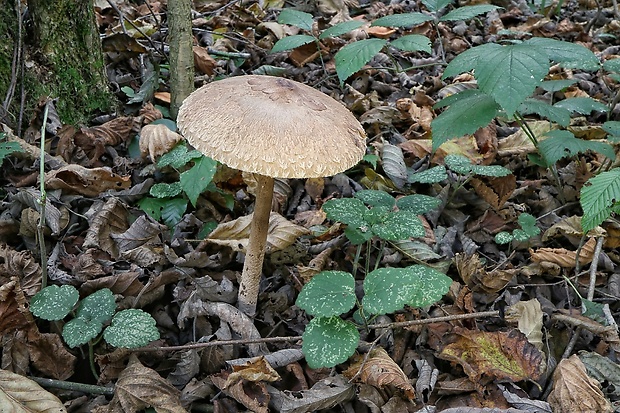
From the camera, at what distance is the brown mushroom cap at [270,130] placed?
5.82 ft

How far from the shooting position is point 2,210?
2.64 metres

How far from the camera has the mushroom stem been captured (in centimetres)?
217

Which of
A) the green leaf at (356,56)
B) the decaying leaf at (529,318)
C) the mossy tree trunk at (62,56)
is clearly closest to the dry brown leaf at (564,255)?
the decaying leaf at (529,318)

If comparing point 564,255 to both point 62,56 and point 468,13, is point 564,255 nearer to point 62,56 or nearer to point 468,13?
point 468,13

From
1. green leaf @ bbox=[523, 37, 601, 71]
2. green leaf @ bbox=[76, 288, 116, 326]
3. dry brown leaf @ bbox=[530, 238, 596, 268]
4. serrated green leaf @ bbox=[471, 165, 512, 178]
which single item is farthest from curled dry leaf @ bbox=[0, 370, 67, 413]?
green leaf @ bbox=[523, 37, 601, 71]

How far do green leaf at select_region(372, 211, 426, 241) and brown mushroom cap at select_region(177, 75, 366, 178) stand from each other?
427 millimetres

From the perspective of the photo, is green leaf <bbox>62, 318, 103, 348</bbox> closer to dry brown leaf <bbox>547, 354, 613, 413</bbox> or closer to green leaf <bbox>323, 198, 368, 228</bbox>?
green leaf <bbox>323, 198, 368, 228</bbox>

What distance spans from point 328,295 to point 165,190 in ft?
4.27

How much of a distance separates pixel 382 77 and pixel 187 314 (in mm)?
3013

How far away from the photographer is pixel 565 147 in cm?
278

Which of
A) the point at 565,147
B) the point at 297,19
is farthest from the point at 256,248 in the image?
the point at 297,19

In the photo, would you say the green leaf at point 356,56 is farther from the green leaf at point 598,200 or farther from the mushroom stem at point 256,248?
the green leaf at point 598,200

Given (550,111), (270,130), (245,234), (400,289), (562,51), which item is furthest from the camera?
(550,111)

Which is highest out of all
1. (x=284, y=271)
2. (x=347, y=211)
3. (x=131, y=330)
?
(x=347, y=211)
